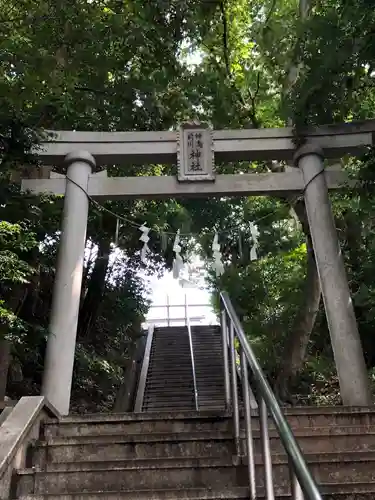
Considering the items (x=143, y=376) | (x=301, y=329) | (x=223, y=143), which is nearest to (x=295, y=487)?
(x=223, y=143)

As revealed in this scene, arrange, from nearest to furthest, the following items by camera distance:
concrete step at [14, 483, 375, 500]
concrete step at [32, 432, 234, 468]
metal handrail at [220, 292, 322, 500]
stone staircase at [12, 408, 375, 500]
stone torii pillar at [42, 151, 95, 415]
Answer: metal handrail at [220, 292, 322, 500]
concrete step at [14, 483, 375, 500]
stone staircase at [12, 408, 375, 500]
concrete step at [32, 432, 234, 468]
stone torii pillar at [42, 151, 95, 415]

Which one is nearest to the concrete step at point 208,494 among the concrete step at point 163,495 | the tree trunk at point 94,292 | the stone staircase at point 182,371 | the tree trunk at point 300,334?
the concrete step at point 163,495

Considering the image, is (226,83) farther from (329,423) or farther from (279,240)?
(329,423)

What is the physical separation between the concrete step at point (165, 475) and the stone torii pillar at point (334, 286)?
6.84 ft

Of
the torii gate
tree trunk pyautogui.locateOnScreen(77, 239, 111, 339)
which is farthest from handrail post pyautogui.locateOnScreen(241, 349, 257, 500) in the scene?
tree trunk pyautogui.locateOnScreen(77, 239, 111, 339)

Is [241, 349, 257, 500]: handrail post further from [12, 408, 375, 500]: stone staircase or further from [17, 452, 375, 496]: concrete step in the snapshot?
[17, 452, 375, 496]: concrete step

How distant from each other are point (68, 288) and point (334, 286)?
2.89m

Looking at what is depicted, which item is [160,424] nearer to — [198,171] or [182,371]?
[198,171]

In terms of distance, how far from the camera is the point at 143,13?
7.12 metres

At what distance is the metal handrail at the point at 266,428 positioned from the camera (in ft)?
4.61

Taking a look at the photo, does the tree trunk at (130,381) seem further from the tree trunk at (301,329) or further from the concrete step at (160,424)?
the concrete step at (160,424)

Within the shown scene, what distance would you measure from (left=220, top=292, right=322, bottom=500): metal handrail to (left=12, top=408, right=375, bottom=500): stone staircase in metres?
0.21

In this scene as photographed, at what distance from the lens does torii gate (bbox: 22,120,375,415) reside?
5.82m

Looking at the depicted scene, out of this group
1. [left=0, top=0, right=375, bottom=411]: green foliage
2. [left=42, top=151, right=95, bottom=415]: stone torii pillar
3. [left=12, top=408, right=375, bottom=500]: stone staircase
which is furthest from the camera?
[left=0, top=0, right=375, bottom=411]: green foliage
